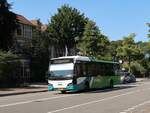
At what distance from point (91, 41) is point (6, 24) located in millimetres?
20070

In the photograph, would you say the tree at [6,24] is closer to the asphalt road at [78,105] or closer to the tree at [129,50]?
the asphalt road at [78,105]

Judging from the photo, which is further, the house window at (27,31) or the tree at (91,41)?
the house window at (27,31)

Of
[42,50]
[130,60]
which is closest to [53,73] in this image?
[42,50]

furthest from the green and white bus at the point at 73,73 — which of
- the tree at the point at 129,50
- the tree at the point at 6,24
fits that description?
the tree at the point at 129,50

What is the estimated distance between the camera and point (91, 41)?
6906 centimetres

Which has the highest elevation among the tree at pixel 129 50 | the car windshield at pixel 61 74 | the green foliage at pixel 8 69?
the tree at pixel 129 50

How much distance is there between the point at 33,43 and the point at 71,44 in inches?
647

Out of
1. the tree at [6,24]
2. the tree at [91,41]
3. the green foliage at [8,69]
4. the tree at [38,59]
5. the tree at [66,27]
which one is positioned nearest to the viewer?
the green foliage at [8,69]

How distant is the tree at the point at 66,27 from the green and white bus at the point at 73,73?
4033cm

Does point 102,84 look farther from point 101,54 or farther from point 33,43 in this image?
point 101,54

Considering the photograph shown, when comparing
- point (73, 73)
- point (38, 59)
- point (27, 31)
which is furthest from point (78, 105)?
point (27, 31)

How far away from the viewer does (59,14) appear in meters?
82.1

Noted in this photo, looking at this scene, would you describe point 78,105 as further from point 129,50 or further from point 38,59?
point 129,50

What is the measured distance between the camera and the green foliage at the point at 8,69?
46.3 m
